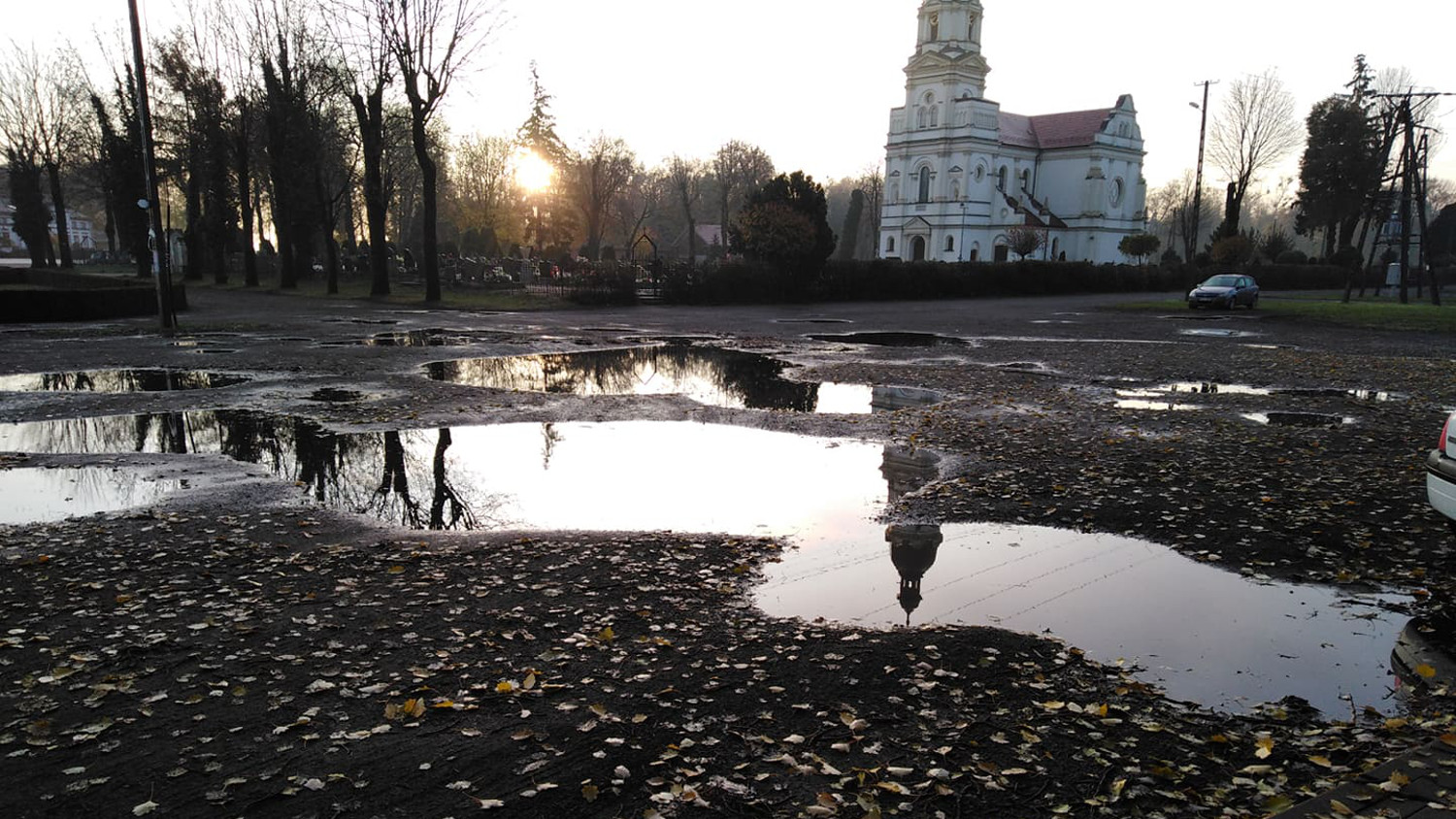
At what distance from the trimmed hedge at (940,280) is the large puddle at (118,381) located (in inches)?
973

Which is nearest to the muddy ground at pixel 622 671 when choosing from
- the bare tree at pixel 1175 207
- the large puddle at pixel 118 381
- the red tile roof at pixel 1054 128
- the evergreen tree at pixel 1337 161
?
the large puddle at pixel 118 381

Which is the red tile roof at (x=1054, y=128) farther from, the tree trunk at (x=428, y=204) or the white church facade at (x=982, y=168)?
the tree trunk at (x=428, y=204)

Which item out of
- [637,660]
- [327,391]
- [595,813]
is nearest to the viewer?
[595,813]

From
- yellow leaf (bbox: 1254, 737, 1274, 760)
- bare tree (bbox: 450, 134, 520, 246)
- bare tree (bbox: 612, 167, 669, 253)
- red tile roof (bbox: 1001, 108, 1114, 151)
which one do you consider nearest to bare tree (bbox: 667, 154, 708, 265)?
bare tree (bbox: 612, 167, 669, 253)

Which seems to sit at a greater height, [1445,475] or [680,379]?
[1445,475]

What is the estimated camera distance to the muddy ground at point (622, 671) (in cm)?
374

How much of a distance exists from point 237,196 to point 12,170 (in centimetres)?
2380

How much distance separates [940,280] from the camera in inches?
1889

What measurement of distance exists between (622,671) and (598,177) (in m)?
77.2

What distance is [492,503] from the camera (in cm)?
803

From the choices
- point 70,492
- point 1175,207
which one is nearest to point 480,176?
point 70,492

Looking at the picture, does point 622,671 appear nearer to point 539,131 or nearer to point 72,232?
point 539,131

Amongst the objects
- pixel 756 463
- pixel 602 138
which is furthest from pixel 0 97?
pixel 756 463

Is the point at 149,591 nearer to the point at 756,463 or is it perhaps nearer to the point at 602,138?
the point at 756,463
